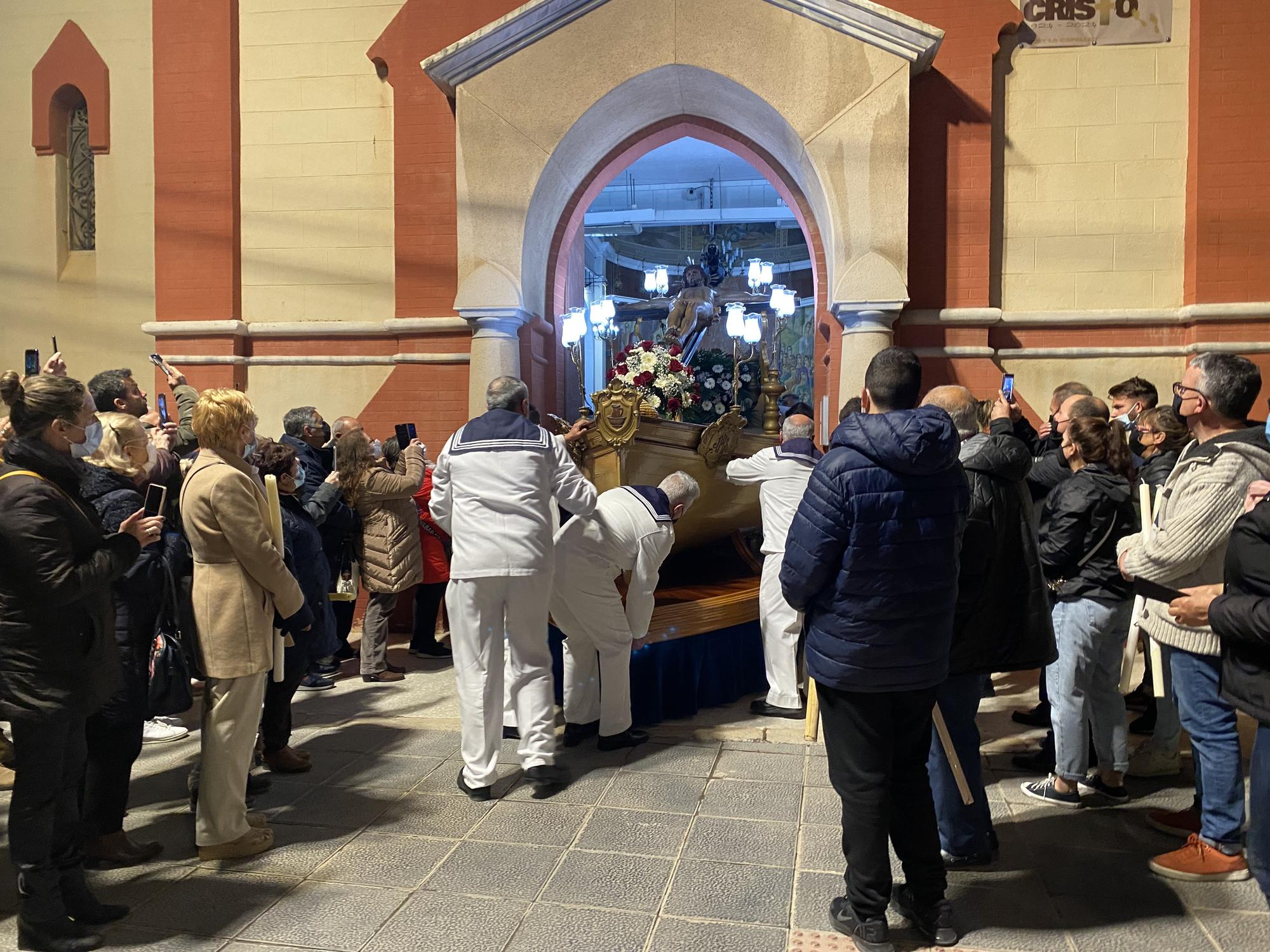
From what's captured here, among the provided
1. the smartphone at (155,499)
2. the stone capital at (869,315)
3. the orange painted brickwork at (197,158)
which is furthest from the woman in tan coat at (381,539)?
the stone capital at (869,315)

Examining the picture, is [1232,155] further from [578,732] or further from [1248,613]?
[578,732]

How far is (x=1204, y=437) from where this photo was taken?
3385mm

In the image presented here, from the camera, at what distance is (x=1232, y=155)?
7.34 metres

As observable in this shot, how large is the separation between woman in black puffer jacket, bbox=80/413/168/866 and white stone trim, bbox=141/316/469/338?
15.8 ft

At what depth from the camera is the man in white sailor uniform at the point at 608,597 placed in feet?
15.4

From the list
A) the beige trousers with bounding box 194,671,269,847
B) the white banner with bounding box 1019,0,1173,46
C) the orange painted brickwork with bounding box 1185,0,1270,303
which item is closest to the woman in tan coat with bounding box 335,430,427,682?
the beige trousers with bounding box 194,671,269,847

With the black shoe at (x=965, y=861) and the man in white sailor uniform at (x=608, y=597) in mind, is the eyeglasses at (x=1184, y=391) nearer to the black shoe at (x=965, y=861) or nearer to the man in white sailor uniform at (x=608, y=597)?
the black shoe at (x=965, y=861)

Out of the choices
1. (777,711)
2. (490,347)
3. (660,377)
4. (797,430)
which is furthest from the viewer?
(490,347)

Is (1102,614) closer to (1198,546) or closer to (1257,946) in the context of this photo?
(1198,546)

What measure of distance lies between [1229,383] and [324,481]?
4.91 meters

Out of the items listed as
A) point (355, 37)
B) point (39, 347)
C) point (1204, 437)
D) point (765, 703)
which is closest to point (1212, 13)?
point (1204, 437)

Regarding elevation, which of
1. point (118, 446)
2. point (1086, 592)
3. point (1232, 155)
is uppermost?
point (1232, 155)

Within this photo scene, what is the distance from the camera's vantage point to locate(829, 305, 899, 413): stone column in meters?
7.50

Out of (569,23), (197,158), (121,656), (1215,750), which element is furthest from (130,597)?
(197,158)
